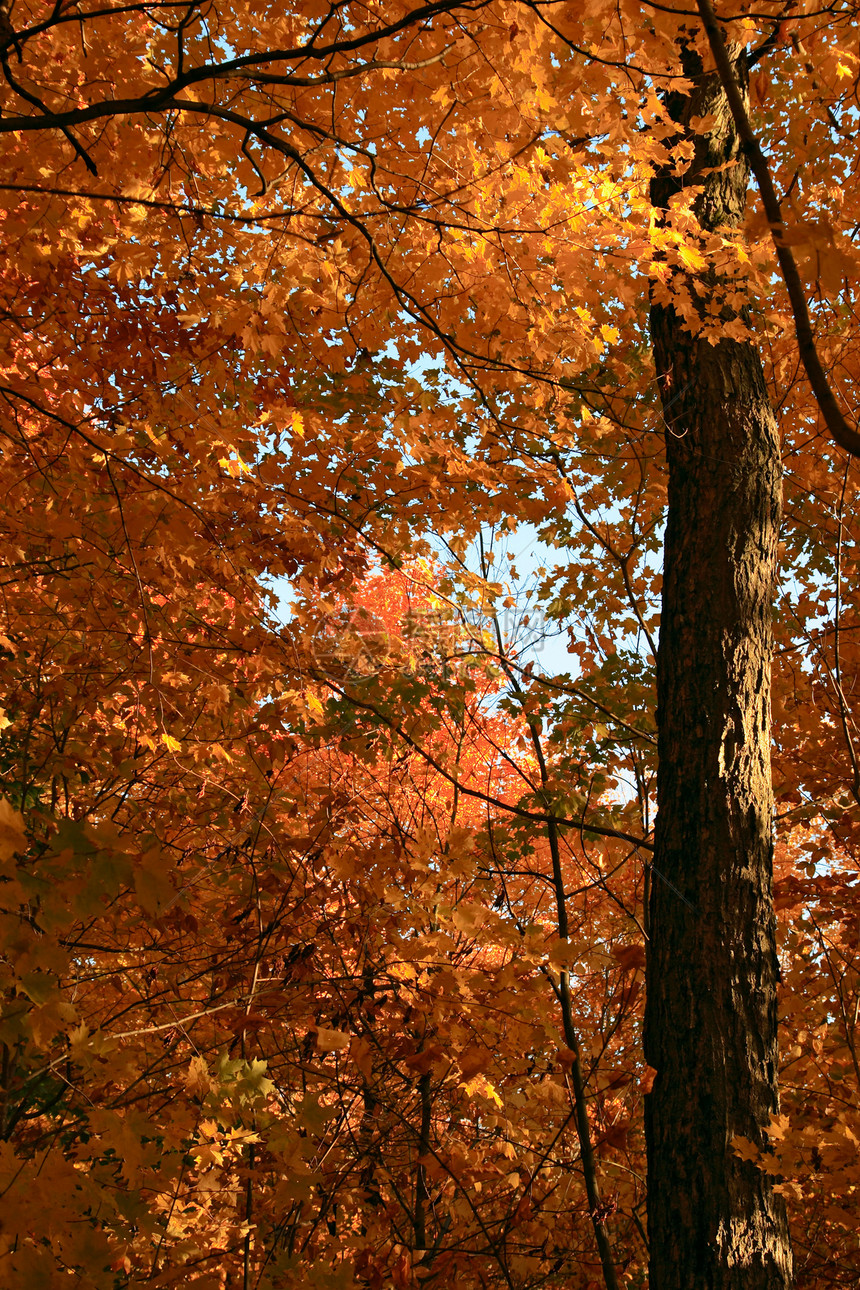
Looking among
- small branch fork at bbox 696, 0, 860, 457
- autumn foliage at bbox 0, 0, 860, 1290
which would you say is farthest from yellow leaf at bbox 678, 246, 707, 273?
small branch fork at bbox 696, 0, 860, 457

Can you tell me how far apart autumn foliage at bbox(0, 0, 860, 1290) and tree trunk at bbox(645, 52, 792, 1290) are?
6.5 inches

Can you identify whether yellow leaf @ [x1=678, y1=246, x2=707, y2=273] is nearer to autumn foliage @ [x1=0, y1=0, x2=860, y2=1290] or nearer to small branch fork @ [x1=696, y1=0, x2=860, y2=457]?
autumn foliage @ [x1=0, y1=0, x2=860, y2=1290]

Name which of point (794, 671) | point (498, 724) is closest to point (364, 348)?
point (794, 671)

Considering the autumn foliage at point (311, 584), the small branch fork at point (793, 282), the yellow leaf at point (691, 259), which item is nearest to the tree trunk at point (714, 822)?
the autumn foliage at point (311, 584)

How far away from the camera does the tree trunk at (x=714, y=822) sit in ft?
8.22

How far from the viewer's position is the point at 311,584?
4.23 meters

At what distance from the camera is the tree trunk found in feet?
8.22

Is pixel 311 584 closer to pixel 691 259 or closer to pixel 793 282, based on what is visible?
pixel 691 259

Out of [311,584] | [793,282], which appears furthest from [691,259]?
[311,584]

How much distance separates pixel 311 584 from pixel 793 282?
11.0 feet

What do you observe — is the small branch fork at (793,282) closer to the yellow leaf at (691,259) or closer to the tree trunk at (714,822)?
the yellow leaf at (691,259)

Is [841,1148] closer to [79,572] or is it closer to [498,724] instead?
[79,572]

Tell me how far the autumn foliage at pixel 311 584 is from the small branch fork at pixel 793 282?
52mm

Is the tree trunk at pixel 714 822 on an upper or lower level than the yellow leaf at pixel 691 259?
lower
